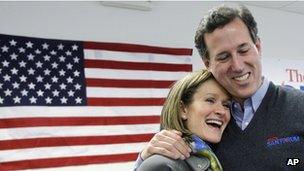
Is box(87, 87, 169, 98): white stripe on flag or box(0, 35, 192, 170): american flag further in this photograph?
box(87, 87, 169, 98): white stripe on flag

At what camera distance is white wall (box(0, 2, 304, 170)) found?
109 inches

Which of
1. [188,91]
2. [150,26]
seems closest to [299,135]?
[188,91]

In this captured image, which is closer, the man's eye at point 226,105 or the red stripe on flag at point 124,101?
the man's eye at point 226,105

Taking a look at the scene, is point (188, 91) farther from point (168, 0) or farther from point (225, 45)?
point (168, 0)

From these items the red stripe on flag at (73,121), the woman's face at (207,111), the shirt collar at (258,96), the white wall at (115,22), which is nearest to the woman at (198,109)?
the woman's face at (207,111)

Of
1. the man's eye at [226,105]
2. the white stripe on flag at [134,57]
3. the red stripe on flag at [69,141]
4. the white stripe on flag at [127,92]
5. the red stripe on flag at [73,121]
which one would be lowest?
the red stripe on flag at [69,141]

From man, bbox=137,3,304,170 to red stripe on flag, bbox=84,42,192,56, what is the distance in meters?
1.80

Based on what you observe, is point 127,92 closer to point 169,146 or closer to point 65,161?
point 65,161

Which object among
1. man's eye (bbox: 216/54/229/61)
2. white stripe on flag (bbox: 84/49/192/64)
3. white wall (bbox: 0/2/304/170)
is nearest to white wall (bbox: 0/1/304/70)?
white wall (bbox: 0/2/304/170)

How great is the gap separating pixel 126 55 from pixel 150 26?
1.31 ft

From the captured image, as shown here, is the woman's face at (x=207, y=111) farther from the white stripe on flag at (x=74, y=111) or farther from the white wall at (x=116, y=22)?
the white wall at (x=116, y=22)

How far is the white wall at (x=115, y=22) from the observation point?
2.76m

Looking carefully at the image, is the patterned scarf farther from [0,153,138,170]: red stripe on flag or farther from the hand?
[0,153,138,170]: red stripe on flag

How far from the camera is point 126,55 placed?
306cm
